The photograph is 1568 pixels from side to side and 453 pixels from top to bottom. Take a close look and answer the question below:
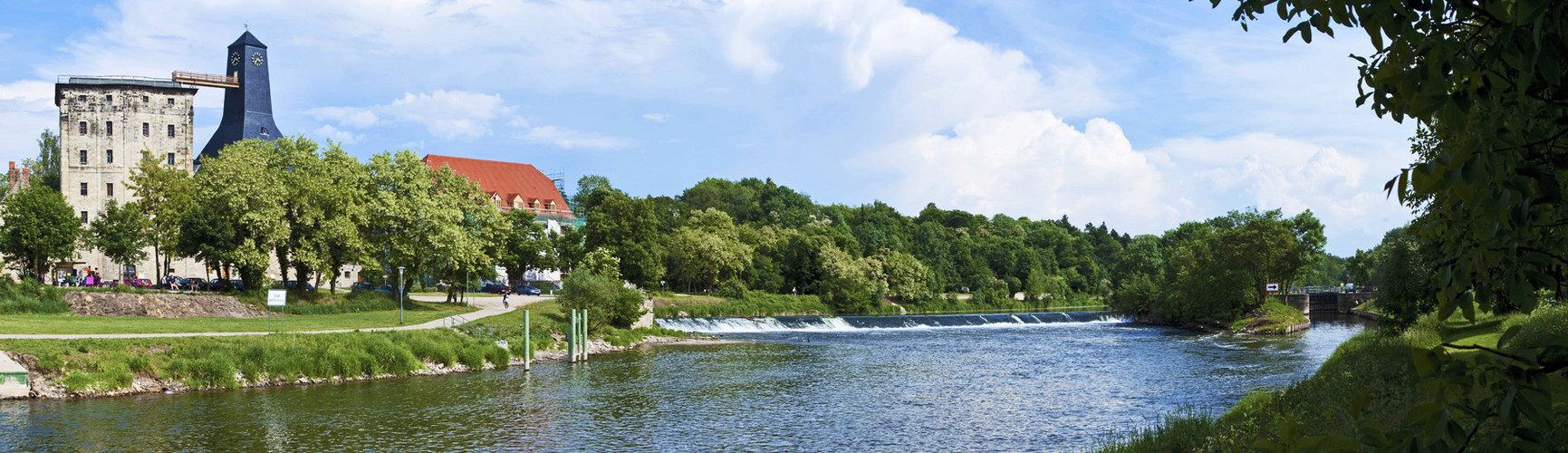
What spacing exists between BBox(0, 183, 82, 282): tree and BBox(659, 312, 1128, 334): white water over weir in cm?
3471

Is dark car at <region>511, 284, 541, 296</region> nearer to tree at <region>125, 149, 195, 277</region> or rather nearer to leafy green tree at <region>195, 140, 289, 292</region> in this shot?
tree at <region>125, 149, 195, 277</region>

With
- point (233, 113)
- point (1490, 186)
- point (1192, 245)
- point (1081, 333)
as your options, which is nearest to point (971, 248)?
point (1192, 245)

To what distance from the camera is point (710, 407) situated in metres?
26.8

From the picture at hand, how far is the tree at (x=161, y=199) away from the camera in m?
50.5

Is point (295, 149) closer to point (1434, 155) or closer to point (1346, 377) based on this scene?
point (1346, 377)

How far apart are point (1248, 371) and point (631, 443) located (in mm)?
22946

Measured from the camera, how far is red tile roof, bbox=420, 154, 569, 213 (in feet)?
332

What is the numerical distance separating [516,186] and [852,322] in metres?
51.5

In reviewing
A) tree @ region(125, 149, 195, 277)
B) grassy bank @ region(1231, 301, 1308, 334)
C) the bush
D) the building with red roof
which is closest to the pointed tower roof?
the building with red roof

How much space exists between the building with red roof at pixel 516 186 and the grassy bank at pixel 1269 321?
6602 centimetres

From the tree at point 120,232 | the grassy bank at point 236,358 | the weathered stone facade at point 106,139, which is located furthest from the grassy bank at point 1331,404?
the weathered stone facade at point 106,139

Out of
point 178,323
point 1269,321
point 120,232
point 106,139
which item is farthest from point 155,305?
point 1269,321

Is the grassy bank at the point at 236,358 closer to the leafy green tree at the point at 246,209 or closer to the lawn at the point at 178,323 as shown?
the lawn at the point at 178,323

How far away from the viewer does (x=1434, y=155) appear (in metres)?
3.13
